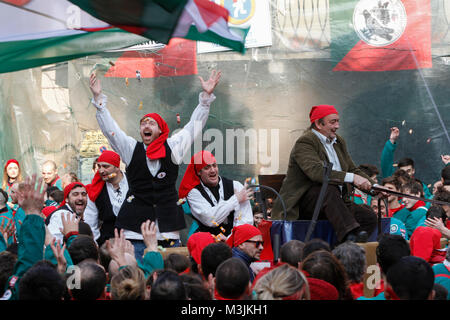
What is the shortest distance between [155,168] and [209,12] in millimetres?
1760

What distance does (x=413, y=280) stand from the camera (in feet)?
9.75

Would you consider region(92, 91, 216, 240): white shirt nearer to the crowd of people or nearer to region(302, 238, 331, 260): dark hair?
the crowd of people

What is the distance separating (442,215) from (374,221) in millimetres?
1049

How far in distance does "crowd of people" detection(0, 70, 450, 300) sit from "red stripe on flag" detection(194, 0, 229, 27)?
1104mm

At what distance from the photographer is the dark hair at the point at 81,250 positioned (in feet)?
13.2

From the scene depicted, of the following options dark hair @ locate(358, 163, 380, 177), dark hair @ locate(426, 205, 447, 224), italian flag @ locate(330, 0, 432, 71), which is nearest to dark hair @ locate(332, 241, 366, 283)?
dark hair @ locate(426, 205, 447, 224)

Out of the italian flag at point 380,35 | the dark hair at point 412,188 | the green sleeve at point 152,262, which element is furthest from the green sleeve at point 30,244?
the italian flag at point 380,35

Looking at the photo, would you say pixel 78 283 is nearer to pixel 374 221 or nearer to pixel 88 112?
pixel 374 221

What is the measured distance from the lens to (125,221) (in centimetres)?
562

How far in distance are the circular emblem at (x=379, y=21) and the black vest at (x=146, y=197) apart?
4452mm

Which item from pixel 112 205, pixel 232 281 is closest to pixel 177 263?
pixel 232 281

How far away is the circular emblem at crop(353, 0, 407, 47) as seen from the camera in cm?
874

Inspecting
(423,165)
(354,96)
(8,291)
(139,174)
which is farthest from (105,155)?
(423,165)

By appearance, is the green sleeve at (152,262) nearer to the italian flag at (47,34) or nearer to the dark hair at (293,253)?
the dark hair at (293,253)
